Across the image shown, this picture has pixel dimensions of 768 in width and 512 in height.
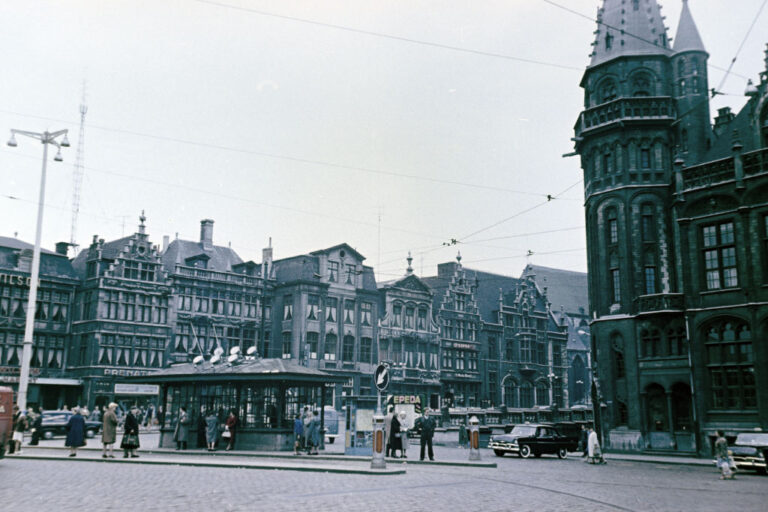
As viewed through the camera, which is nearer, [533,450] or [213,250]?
[533,450]

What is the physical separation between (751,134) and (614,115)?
308 inches

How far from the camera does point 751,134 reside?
3788 centimetres

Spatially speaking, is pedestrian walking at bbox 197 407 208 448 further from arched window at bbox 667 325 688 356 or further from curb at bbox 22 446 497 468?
arched window at bbox 667 325 688 356

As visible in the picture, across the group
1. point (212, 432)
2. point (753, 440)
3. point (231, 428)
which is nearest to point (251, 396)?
point (231, 428)

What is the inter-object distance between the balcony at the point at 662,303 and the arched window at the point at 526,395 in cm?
4035

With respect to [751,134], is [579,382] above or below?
below

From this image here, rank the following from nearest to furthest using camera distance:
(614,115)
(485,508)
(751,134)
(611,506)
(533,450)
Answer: (485,508)
(611,506)
(533,450)
(751,134)
(614,115)

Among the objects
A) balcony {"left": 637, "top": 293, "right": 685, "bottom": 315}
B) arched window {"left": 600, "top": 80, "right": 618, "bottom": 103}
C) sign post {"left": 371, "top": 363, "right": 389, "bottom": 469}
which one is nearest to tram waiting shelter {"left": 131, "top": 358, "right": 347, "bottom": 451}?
sign post {"left": 371, "top": 363, "right": 389, "bottom": 469}

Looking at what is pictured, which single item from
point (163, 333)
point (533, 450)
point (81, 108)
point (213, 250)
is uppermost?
point (81, 108)

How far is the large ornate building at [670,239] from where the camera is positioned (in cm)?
3541

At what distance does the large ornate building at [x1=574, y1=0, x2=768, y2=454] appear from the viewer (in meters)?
35.4

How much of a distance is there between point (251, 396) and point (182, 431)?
3.32 metres

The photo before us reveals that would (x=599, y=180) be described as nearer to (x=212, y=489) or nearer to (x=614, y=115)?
(x=614, y=115)

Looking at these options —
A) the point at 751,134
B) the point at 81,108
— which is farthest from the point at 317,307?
the point at 751,134
